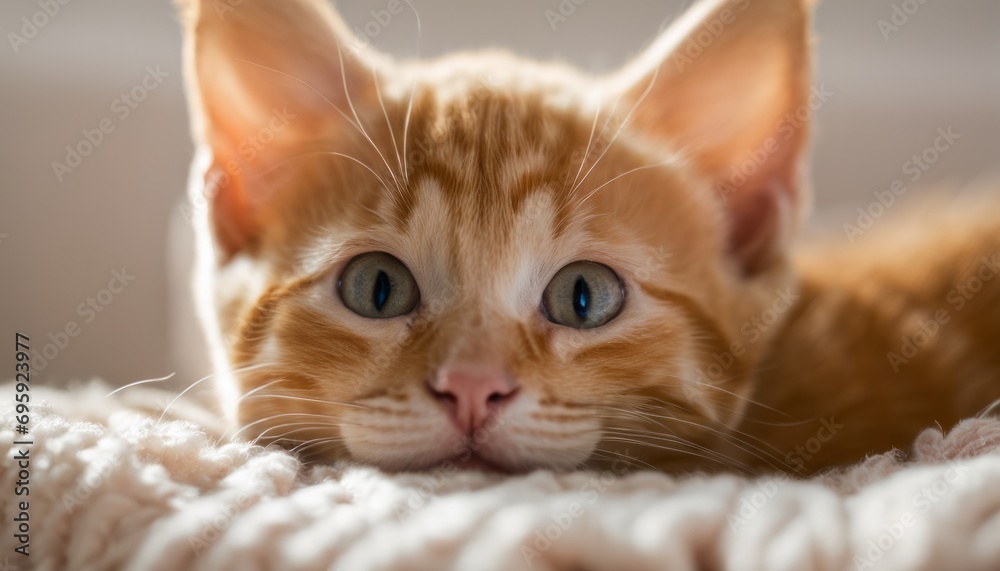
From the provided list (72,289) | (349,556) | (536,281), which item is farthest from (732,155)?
(72,289)

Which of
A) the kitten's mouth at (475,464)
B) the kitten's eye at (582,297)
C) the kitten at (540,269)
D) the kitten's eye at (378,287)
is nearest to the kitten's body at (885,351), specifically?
the kitten at (540,269)

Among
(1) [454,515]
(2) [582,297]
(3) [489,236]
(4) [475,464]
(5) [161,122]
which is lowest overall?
(1) [454,515]

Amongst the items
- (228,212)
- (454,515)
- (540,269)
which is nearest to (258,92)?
(228,212)

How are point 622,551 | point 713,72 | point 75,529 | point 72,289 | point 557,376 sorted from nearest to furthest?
point 622,551
point 75,529
point 557,376
point 713,72
point 72,289

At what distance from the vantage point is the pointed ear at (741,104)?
1065mm

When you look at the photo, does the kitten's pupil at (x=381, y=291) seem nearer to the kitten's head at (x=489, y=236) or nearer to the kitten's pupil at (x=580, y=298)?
the kitten's head at (x=489, y=236)

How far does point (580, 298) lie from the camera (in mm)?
1000

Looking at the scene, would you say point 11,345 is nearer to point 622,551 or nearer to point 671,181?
point 671,181

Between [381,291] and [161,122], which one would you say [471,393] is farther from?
[161,122]

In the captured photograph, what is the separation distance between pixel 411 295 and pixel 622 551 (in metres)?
0.52

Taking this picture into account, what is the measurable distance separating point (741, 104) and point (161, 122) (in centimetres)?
152

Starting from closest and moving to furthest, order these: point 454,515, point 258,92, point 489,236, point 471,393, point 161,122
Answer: point 454,515
point 471,393
point 489,236
point 258,92
point 161,122

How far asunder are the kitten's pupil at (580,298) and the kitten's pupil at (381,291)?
0.24m

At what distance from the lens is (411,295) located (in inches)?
39.0
